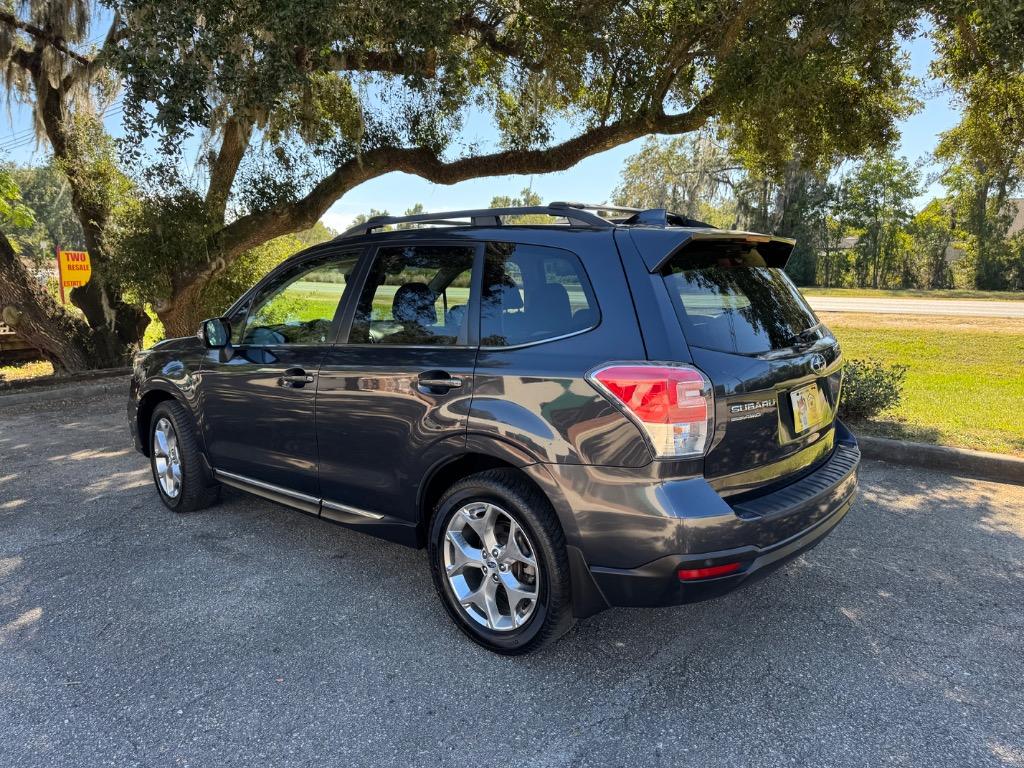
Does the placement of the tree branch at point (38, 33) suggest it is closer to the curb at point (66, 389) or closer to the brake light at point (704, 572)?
the curb at point (66, 389)

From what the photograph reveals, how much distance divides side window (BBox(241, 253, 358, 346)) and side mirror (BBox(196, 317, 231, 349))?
10 centimetres

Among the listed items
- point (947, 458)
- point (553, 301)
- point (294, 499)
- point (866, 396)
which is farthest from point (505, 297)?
point (866, 396)

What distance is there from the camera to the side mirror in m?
4.03

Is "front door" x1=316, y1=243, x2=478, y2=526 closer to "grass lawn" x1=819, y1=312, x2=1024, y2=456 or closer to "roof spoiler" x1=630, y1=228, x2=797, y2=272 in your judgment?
"roof spoiler" x1=630, y1=228, x2=797, y2=272

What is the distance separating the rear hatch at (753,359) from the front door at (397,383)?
98cm

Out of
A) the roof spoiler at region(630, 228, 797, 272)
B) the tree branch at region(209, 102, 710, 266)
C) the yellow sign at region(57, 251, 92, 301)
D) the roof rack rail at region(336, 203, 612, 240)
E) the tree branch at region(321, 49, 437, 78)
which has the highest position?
the tree branch at region(321, 49, 437, 78)

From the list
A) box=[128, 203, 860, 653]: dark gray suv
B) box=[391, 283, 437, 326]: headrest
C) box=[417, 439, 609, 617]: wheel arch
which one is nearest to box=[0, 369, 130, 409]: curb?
box=[128, 203, 860, 653]: dark gray suv

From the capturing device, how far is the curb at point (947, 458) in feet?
17.4

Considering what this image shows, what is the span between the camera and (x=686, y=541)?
242cm

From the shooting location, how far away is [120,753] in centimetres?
233

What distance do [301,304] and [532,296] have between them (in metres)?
1.69

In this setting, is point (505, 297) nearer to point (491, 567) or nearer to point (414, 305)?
point (414, 305)

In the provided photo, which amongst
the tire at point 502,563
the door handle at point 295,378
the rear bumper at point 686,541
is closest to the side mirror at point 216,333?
the door handle at point 295,378

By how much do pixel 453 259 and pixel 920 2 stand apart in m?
5.15
